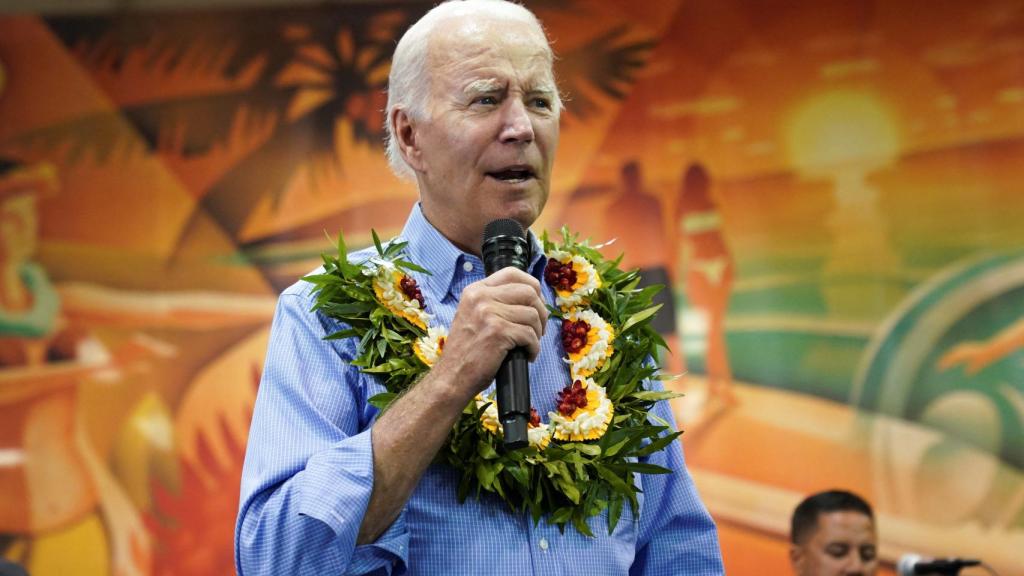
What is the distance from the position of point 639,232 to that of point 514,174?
128 inches

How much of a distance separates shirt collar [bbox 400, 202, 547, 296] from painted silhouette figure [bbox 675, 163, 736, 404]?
3045 millimetres

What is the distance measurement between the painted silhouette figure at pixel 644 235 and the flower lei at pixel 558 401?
3.00 metres

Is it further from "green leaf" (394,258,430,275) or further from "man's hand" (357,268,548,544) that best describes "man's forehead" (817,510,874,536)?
"man's hand" (357,268,548,544)

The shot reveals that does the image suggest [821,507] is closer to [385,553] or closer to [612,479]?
[612,479]

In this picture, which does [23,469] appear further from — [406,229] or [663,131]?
[406,229]

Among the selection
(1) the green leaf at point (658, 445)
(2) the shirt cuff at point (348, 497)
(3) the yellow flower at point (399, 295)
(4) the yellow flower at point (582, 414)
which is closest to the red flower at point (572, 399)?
(4) the yellow flower at point (582, 414)

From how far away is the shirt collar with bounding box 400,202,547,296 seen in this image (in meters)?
1.71

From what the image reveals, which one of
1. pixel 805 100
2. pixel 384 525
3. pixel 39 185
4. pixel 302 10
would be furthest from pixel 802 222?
pixel 384 525

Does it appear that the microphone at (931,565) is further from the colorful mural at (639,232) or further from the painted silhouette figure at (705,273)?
the painted silhouette figure at (705,273)

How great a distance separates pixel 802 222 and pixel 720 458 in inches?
41.5

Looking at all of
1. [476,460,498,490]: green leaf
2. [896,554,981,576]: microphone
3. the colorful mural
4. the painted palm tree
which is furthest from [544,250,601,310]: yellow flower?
the painted palm tree

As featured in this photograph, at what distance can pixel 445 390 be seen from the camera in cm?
137

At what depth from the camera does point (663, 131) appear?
4.93 metres

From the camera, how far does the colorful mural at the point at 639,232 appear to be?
457 cm
